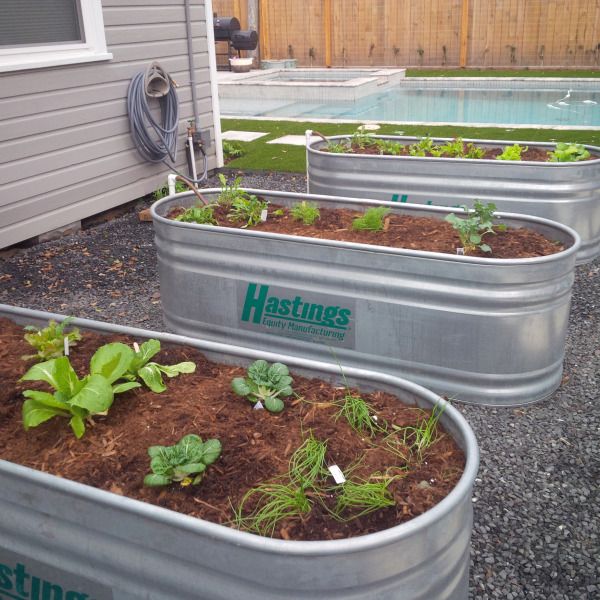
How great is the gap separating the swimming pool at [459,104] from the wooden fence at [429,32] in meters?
2.29

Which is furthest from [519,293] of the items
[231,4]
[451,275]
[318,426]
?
[231,4]

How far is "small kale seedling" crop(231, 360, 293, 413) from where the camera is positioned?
7.80 ft

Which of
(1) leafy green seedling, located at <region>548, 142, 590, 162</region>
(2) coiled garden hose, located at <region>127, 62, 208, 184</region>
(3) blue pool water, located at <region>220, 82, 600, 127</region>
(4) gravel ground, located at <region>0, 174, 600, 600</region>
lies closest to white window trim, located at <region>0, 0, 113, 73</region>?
(2) coiled garden hose, located at <region>127, 62, 208, 184</region>

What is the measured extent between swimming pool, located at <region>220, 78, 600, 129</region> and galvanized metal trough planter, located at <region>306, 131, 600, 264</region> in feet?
22.2

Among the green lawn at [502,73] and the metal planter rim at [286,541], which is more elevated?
the metal planter rim at [286,541]

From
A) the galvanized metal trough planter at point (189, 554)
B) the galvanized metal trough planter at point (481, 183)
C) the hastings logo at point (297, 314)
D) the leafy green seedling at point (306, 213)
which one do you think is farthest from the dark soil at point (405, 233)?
the galvanized metal trough planter at point (189, 554)

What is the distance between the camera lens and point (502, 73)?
1642cm

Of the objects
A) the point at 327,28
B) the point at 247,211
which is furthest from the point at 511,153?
the point at 327,28

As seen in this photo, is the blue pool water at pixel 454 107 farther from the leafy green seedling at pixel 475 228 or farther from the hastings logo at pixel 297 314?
the hastings logo at pixel 297 314

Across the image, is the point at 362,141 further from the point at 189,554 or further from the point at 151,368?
the point at 189,554

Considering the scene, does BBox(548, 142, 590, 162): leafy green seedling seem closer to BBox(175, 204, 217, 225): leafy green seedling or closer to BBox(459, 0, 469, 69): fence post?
BBox(175, 204, 217, 225): leafy green seedling

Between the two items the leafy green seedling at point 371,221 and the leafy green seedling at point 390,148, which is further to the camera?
the leafy green seedling at point 390,148

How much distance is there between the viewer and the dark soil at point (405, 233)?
12.1 ft

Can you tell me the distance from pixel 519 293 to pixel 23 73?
430 centimetres
